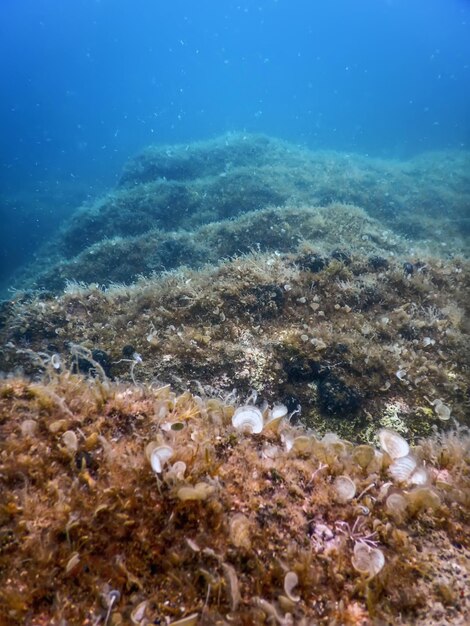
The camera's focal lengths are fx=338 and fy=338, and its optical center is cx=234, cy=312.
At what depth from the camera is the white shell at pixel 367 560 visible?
1.76m

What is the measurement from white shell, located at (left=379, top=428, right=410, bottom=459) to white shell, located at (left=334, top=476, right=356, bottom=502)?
46 centimetres

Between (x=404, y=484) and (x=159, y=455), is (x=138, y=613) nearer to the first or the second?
(x=159, y=455)

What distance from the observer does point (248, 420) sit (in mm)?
2459

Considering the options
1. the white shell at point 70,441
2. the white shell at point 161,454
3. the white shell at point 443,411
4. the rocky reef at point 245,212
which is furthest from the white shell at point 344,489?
the rocky reef at point 245,212

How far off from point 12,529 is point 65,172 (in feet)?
205

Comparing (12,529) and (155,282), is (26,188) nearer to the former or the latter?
(155,282)

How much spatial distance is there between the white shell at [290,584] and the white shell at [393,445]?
1145mm

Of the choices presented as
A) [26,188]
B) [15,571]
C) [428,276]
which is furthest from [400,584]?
[26,188]

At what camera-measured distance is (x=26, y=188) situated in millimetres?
45125

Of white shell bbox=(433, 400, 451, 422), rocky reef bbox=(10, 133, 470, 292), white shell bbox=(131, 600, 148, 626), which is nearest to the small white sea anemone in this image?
white shell bbox=(131, 600, 148, 626)

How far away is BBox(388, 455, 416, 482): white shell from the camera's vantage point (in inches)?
88.7

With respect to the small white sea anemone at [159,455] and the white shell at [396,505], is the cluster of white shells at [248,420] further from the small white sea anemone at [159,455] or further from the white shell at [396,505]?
the white shell at [396,505]

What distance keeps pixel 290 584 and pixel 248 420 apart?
1.00 m

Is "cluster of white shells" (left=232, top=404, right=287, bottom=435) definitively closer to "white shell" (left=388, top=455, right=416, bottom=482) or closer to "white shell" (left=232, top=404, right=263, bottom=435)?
"white shell" (left=232, top=404, right=263, bottom=435)
